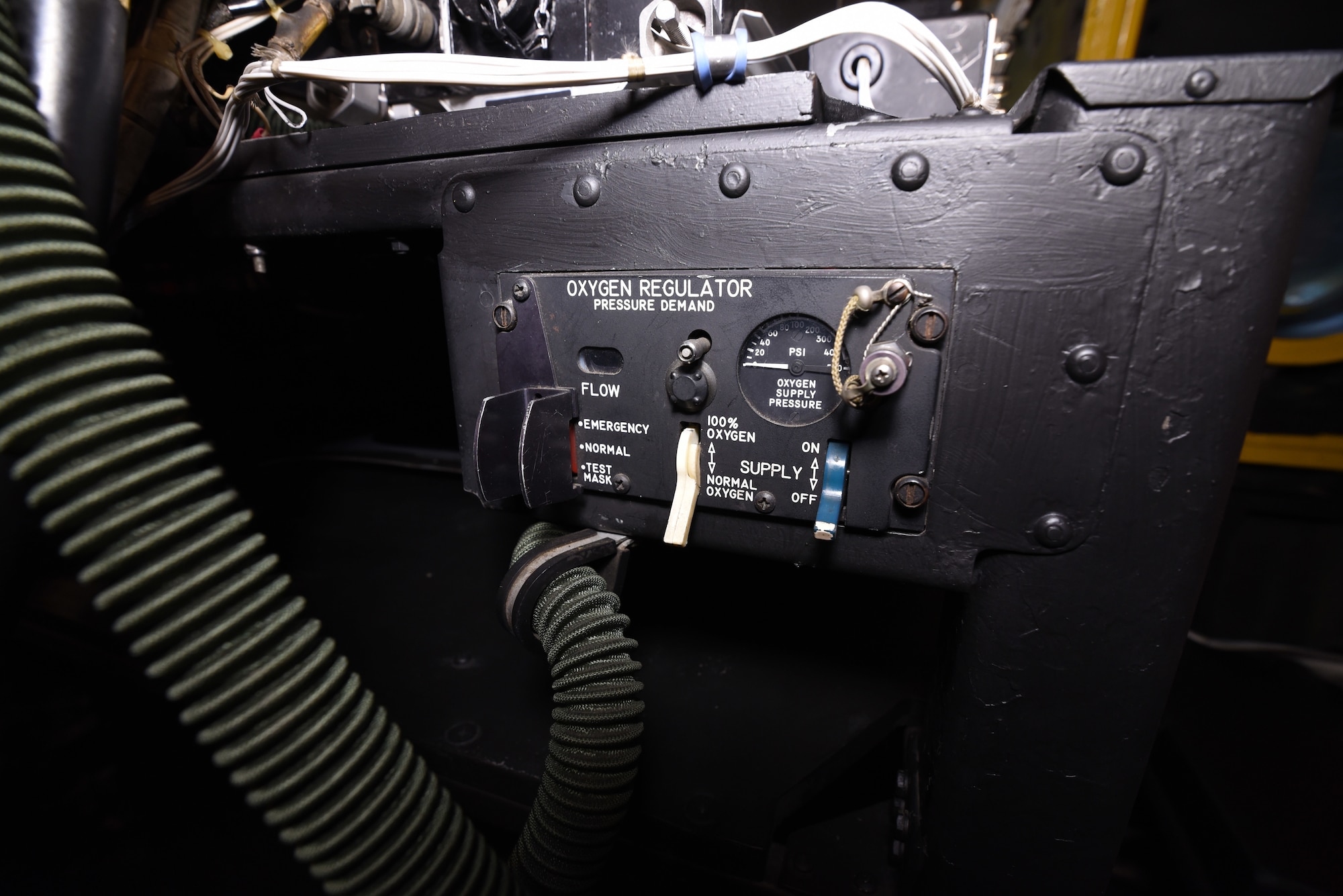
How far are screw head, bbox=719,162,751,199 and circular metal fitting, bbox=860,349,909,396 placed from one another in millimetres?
166

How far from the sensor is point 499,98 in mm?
613

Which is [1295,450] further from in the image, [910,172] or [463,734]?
[463,734]

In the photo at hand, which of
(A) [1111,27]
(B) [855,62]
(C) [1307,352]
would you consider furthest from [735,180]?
(C) [1307,352]

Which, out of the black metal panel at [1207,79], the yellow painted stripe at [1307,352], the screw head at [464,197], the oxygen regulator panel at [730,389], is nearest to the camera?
the black metal panel at [1207,79]

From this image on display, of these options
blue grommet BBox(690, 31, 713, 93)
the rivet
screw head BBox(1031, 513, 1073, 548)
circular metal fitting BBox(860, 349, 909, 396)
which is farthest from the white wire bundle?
the rivet

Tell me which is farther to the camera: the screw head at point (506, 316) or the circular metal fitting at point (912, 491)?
the screw head at point (506, 316)

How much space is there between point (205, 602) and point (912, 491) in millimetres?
530

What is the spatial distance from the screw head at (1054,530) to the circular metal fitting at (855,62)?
2.02ft

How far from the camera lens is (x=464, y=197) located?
1.75 ft

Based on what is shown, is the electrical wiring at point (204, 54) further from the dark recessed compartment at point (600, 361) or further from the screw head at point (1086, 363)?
the screw head at point (1086, 363)

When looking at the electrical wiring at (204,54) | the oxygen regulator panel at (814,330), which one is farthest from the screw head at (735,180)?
the electrical wiring at (204,54)

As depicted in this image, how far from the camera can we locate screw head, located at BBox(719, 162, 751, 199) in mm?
434

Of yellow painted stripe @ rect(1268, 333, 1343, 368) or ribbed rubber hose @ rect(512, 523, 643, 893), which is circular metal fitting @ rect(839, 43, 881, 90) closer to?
ribbed rubber hose @ rect(512, 523, 643, 893)

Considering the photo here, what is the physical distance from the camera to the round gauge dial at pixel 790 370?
0.44 metres
